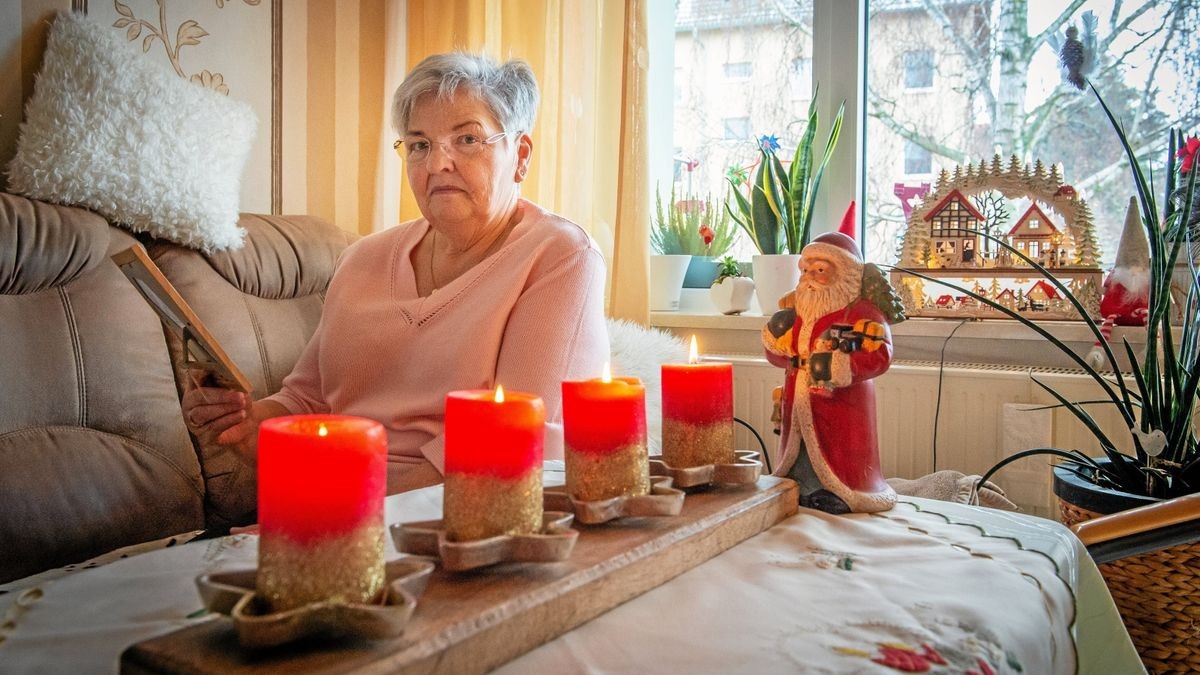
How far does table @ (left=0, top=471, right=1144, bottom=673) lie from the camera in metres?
0.59

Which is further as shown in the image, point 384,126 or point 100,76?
point 384,126

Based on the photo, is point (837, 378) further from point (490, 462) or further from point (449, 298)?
point (449, 298)

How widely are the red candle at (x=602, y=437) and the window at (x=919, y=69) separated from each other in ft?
5.98

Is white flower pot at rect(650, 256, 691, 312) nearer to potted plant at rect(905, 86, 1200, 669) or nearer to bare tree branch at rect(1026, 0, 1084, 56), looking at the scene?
bare tree branch at rect(1026, 0, 1084, 56)

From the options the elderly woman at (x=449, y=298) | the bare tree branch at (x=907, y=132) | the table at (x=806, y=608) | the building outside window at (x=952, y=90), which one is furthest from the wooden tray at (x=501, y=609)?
the bare tree branch at (x=907, y=132)

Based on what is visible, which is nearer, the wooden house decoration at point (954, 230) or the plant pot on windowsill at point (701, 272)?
the wooden house decoration at point (954, 230)

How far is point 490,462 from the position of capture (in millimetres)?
614

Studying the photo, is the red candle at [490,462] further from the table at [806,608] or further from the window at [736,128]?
the window at [736,128]

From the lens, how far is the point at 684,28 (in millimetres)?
2561

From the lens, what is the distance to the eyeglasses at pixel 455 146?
5.11 feet

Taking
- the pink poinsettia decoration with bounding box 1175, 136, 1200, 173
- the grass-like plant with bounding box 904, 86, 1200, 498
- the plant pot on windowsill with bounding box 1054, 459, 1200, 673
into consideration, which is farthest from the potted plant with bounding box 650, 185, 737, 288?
the plant pot on windowsill with bounding box 1054, 459, 1200, 673

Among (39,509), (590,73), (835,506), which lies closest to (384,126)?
(590,73)

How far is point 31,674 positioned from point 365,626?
244mm

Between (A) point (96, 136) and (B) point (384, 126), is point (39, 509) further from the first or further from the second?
(B) point (384, 126)
